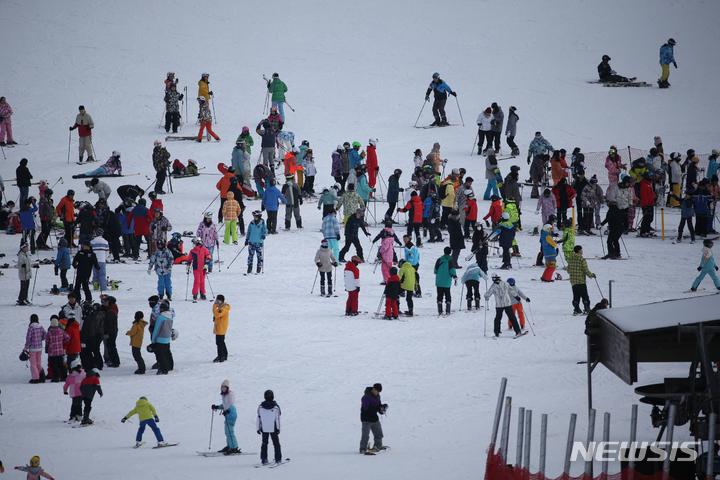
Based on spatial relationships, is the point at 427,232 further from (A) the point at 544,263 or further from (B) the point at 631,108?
(B) the point at 631,108

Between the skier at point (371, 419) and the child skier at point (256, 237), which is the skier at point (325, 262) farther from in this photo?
the skier at point (371, 419)

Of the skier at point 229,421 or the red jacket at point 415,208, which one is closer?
the skier at point 229,421

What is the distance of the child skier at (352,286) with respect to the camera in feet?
50.3

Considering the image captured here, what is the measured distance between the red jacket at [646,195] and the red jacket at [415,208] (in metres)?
5.52

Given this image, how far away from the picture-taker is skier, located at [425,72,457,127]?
27.9m

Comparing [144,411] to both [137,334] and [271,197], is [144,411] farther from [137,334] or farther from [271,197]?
[271,197]

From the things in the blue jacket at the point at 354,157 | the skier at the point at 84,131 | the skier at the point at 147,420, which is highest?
the skier at the point at 84,131

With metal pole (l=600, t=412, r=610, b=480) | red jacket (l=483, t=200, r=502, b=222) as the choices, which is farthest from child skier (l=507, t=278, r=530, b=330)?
metal pole (l=600, t=412, r=610, b=480)

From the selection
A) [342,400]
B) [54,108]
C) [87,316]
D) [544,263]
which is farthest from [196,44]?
[342,400]

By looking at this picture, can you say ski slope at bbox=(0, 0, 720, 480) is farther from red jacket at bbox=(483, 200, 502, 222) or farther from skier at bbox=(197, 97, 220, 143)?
red jacket at bbox=(483, 200, 502, 222)

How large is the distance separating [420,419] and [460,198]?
948cm

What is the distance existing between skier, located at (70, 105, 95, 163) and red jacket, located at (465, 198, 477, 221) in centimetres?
1229

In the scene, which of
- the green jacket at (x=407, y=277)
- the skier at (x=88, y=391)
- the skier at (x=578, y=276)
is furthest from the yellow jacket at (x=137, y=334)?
the skier at (x=578, y=276)

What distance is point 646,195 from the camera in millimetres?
20453
